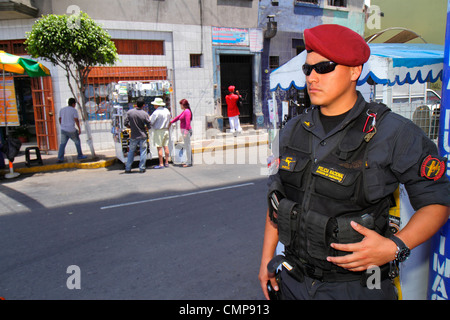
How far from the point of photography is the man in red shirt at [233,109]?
13.6 metres

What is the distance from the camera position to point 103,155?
11.2 m

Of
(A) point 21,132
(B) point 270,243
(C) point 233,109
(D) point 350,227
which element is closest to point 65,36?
(A) point 21,132

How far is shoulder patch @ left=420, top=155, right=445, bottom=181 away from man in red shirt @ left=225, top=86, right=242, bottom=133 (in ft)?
41.0

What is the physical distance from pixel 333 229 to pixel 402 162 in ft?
1.24

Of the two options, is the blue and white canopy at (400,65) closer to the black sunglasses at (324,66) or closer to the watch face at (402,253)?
the black sunglasses at (324,66)

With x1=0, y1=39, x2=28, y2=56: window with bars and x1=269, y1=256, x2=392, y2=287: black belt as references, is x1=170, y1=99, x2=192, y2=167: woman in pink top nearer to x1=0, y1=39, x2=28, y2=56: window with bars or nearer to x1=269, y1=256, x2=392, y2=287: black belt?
x1=0, y1=39, x2=28, y2=56: window with bars

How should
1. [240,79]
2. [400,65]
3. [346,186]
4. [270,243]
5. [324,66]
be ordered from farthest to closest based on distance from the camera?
[240,79], [400,65], [270,243], [324,66], [346,186]

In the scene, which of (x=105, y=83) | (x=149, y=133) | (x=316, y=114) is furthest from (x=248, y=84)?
(x=316, y=114)

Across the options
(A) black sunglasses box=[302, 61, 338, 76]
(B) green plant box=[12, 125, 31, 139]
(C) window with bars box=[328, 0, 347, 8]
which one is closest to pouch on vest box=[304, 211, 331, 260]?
(A) black sunglasses box=[302, 61, 338, 76]

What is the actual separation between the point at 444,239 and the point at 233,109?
12036 mm

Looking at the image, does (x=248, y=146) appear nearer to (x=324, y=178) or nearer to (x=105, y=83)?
(x=105, y=83)

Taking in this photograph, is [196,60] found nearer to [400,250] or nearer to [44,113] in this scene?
[44,113]

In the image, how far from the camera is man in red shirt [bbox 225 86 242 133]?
13.6 meters
